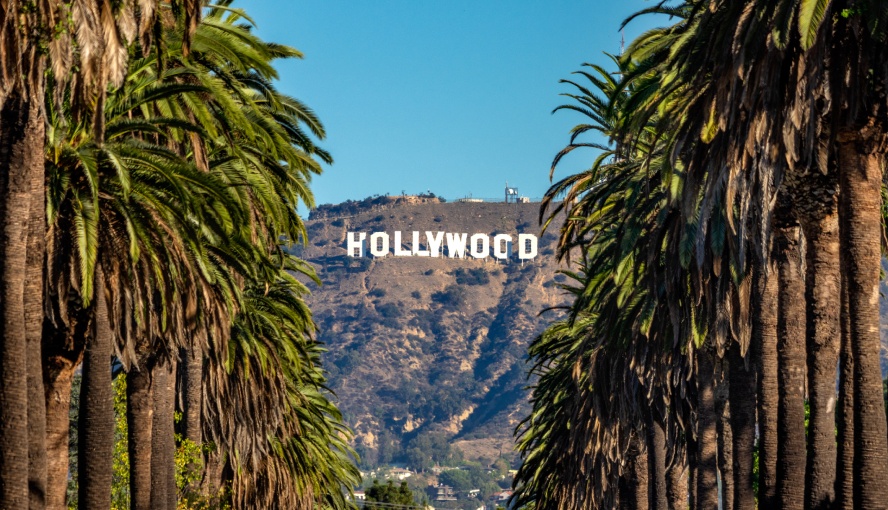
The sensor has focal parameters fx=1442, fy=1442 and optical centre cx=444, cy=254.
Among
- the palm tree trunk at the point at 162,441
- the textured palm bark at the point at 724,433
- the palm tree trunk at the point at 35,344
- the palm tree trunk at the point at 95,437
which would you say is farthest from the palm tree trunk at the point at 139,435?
the textured palm bark at the point at 724,433

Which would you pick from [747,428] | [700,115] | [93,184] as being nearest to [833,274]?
[700,115]

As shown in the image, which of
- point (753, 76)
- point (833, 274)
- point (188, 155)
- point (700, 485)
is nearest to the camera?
point (753, 76)

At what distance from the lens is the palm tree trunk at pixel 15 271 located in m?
16.9

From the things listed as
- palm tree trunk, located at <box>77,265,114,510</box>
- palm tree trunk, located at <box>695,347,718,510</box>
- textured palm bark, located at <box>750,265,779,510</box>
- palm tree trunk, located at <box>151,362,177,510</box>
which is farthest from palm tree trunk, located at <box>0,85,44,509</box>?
palm tree trunk, located at <box>695,347,718,510</box>

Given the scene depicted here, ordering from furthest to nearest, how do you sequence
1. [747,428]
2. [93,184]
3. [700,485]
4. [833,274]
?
[700,485] → [747,428] → [833,274] → [93,184]

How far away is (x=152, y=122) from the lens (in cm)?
2069

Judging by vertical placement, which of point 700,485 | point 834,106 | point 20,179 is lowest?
point 700,485

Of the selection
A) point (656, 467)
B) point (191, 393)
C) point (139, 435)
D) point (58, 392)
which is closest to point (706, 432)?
point (656, 467)

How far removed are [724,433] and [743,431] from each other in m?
14.1

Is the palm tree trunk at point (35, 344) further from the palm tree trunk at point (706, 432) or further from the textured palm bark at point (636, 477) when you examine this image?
the textured palm bark at point (636, 477)

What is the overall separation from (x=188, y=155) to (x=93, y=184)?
258 inches

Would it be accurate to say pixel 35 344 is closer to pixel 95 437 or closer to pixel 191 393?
pixel 95 437

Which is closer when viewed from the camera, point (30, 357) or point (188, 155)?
point (30, 357)

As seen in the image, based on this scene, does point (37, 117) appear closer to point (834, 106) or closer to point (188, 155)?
point (188, 155)
